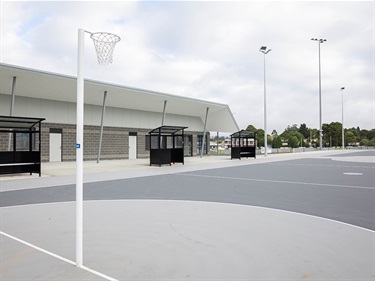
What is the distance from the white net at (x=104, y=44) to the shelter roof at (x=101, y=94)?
10.9 m

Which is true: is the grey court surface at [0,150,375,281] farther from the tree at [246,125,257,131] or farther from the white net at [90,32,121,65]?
the tree at [246,125,257,131]

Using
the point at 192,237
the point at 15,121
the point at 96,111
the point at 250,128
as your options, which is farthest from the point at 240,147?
the point at 250,128

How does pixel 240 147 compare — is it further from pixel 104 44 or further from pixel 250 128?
pixel 250 128

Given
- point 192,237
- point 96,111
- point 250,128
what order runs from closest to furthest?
1. point 192,237
2. point 96,111
3. point 250,128

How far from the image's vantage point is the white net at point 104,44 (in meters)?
5.03

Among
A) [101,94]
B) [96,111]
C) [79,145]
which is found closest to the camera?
[79,145]

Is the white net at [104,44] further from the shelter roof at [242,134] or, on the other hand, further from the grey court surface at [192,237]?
the shelter roof at [242,134]

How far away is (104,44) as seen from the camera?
5734 mm

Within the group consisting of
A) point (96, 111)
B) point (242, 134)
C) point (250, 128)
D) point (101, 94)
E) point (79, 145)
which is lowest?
point (79, 145)

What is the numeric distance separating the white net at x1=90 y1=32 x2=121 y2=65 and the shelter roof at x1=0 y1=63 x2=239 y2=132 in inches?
430

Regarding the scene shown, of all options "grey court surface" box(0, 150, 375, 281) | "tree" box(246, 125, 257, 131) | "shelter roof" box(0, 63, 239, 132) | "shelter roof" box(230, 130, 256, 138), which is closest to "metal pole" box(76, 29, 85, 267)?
"grey court surface" box(0, 150, 375, 281)

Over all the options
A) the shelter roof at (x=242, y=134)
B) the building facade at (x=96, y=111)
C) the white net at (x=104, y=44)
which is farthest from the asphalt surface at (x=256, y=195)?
the shelter roof at (x=242, y=134)

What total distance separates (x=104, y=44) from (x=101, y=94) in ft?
57.4

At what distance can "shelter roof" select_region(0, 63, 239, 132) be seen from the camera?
57.6 ft
